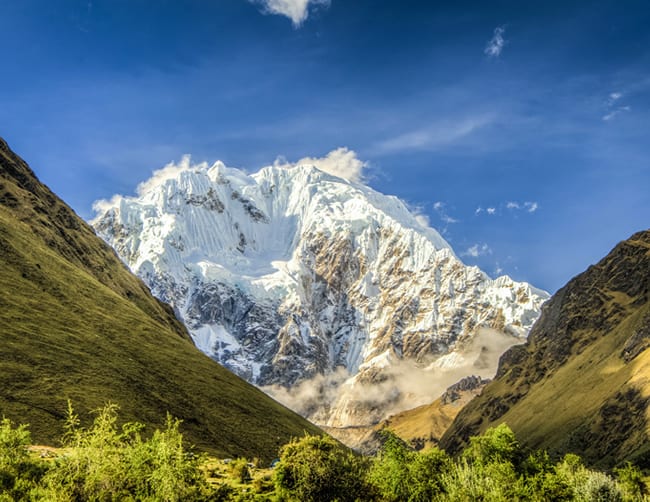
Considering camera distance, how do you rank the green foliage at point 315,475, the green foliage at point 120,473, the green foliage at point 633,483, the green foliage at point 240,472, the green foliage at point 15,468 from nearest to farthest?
1. the green foliage at point 120,473
2. the green foliage at point 15,468
3. the green foliage at point 315,475
4. the green foliage at point 240,472
5. the green foliage at point 633,483

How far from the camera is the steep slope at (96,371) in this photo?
12494cm

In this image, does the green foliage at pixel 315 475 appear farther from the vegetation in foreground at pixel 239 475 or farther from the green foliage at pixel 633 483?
the green foliage at pixel 633 483

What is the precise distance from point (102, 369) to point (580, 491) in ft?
337

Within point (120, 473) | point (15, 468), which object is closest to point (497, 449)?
point (120, 473)

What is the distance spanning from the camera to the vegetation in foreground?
55.4 metres

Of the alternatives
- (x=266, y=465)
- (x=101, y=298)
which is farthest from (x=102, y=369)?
(x=101, y=298)

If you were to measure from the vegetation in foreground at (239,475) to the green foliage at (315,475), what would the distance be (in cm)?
10

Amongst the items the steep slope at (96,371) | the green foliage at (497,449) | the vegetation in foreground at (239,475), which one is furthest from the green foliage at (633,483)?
the steep slope at (96,371)

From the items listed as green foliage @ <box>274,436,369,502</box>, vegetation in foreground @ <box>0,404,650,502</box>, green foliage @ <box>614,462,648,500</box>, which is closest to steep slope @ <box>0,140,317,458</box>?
vegetation in foreground @ <box>0,404,650,502</box>

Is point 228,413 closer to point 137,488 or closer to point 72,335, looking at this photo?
point 72,335

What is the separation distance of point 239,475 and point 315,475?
12020 millimetres

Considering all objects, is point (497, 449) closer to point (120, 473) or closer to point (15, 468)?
point (120, 473)

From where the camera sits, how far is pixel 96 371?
14425 cm

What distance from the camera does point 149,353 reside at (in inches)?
6919
